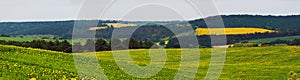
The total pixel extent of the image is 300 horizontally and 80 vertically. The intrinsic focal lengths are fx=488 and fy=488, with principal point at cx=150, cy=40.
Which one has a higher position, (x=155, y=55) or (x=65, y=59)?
(x=65, y=59)

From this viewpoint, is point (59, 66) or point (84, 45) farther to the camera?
point (84, 45)

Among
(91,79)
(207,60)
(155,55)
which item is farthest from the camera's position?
(155,55)

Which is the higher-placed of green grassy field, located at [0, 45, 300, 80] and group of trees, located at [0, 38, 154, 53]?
green grassy field, located at [0, 45, 300, 80]

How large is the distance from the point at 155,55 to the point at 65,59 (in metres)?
52.0

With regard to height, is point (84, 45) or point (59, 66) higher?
point (59, 66)

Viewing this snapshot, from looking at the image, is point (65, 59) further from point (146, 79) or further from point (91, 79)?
point (91, 79)

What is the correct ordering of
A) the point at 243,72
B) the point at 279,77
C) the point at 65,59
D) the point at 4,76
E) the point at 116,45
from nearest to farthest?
the point at 4,76
the point at 65,59
the point at 279,77
the point at 243,72
the point at 116,45

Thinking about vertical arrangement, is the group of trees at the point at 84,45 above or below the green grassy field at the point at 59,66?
below

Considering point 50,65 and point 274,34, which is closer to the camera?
point 50,65

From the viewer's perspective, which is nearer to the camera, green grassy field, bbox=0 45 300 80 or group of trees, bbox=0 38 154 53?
green grassy field, bbox=0 45 300 80

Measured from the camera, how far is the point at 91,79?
28.1 metres

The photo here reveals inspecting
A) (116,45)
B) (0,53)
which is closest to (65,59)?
(0,53)

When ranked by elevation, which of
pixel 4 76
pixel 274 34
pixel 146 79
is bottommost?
pixel 274 34

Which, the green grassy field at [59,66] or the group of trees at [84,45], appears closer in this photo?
the green grassy field at [59,66]
